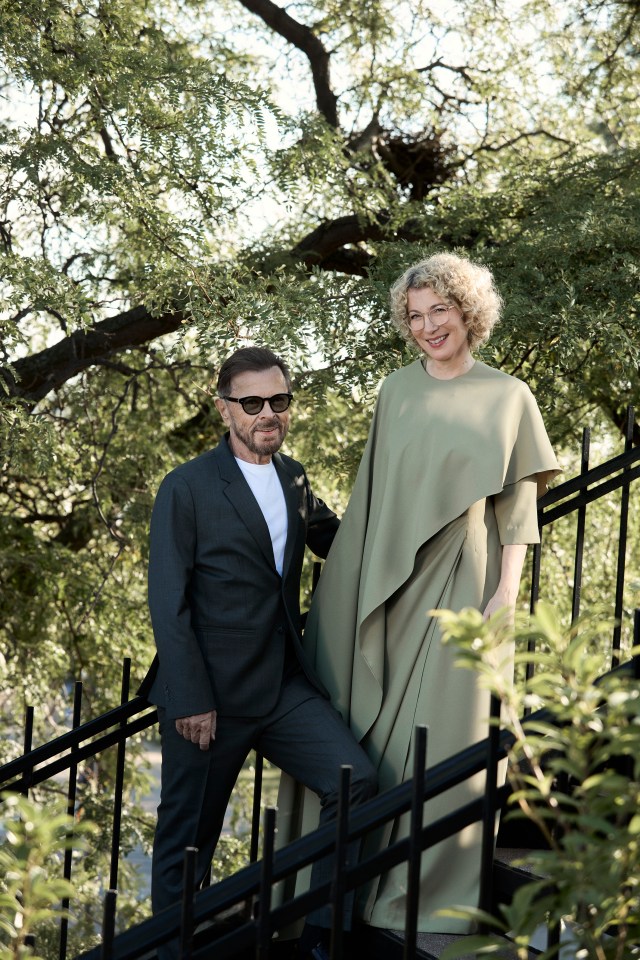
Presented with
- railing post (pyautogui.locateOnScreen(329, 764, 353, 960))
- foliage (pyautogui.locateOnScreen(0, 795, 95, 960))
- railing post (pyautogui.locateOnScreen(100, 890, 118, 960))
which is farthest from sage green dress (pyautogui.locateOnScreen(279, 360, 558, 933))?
foliage (pyautogui.locateOnScreen(0, 795, 95, 960))

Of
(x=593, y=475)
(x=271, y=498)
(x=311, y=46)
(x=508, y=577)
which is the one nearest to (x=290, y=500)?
(x=271, y=498)

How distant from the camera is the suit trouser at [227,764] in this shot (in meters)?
2.89

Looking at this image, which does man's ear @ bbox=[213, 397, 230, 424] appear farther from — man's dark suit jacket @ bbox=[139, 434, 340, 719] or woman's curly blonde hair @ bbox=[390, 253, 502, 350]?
woman's curly blonde hair @ bbox=[390, 253, 502, 350]

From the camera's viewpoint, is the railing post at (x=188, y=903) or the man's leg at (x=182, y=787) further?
the man's leg at (x=182, y=787)

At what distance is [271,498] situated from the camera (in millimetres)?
3131

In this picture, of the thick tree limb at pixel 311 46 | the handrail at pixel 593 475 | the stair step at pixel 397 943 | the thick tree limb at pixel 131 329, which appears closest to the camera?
the stair step at pixel 397 943

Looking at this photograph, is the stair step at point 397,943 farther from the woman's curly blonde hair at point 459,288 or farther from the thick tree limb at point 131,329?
the thick tree limb at point 131,329

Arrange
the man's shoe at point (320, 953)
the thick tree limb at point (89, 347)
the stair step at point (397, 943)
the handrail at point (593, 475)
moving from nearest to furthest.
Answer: the stair step at point (397, 943) < the man's shoe at point (320, 953) < the handrail at point (593, 475) < the thick tree limb at point (89, 347)

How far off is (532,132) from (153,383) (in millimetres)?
3249

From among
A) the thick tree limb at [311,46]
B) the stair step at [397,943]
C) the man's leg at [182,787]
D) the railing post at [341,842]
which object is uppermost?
the thick tree limb at [311,46]

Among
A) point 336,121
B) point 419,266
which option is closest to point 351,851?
point 419,266

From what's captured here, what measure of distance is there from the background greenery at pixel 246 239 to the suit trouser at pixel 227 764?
6.76 ft

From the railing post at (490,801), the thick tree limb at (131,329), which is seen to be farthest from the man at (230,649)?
the thick tree limb at (131,329)

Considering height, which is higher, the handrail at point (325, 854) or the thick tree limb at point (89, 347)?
the thick tree limb at point (89, 347)
